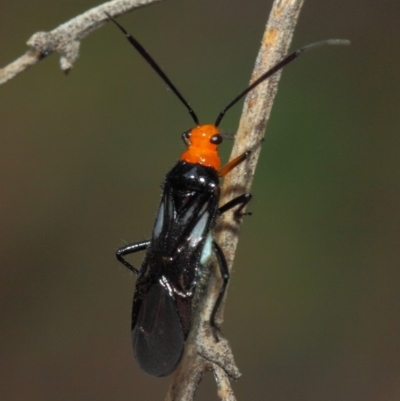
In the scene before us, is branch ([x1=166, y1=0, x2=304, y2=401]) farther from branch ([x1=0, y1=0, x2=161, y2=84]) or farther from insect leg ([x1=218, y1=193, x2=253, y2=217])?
branch ([x1=0, y1=0, x2=161, y2=84])

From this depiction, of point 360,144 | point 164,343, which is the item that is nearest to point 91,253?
point 360,144

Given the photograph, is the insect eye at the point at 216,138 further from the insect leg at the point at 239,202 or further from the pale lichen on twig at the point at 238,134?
the insect leg at the point at 239,202

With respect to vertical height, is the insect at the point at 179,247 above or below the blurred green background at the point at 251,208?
below

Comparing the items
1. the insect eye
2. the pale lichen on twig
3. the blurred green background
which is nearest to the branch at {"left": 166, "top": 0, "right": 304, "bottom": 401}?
the pale lichen on twig

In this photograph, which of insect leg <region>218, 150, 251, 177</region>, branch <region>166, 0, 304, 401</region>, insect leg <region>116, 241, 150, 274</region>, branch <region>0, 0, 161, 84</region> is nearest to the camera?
branch <region>0, 0, 161, 84</region>

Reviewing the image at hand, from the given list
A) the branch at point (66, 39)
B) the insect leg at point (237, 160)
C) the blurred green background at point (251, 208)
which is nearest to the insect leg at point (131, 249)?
the insect leg at point (237, 160)

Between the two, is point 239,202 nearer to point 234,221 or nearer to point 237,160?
point 234,221
